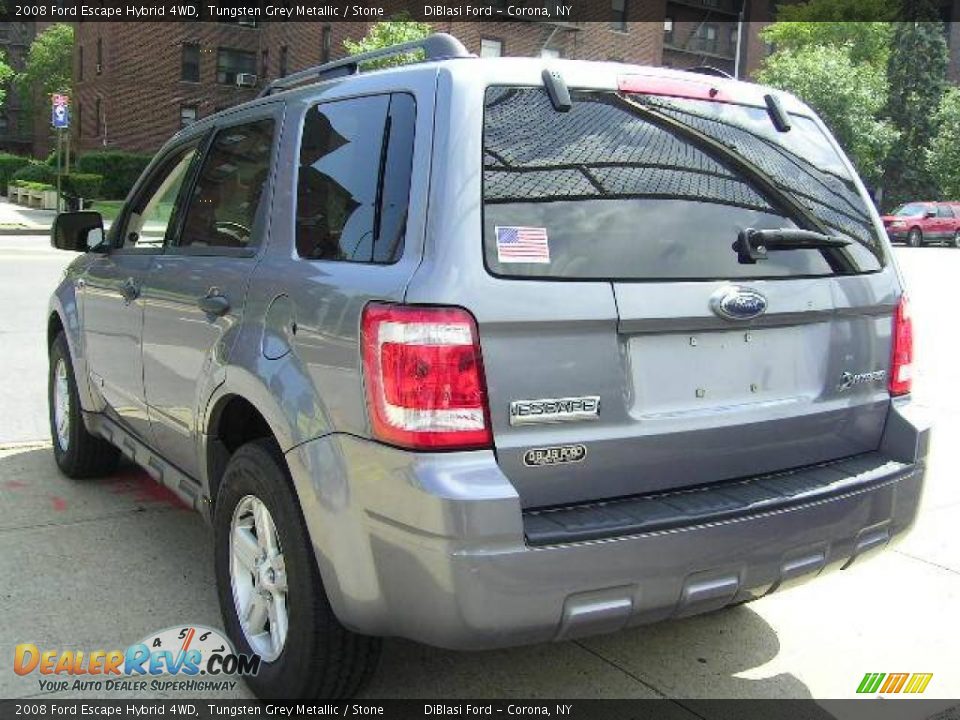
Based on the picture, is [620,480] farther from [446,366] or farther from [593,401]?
[446,366]

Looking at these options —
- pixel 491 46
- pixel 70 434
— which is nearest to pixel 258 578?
pixel 70 434

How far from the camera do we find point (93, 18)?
44.2 meters

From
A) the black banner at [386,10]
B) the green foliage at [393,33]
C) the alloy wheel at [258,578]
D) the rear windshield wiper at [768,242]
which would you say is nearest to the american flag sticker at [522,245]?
the rear windshield wiper at [768,242]

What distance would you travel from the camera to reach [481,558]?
226 cm

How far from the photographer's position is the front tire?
8.63 ft

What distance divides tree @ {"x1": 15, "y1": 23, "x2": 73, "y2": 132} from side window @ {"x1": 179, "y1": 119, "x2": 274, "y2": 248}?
64.9 m

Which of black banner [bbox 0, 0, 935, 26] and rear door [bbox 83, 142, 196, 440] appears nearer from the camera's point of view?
rear door [bbox 83, 142, 196, 440]

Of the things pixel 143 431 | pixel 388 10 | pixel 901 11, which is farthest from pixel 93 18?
pixel 143 431

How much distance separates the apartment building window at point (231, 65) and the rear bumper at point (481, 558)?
4349 centimetres

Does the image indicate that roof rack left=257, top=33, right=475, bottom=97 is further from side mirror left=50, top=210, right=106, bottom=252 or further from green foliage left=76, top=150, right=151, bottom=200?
green foliage left=76, top=150, right=151, bottom=200

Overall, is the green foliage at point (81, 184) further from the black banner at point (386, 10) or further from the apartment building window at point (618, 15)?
the apartment building window at point (618, 15)

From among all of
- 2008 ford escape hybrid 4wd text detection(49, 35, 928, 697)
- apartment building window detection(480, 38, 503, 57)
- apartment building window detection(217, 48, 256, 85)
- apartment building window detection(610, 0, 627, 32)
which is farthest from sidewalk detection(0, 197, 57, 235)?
apartment building window detection(610, 0, 627, 32)

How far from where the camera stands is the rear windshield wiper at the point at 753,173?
2.79 m

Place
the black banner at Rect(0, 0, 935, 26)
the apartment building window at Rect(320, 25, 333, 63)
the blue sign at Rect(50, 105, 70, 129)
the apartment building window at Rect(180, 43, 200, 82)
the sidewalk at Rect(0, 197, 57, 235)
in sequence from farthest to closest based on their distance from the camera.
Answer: the apartment building window at Rect(180, 43, 200, 82) < the apartment building window at Rect(320, 25, 333, 63) < the black banner at Rect(0, 0, 935, 26) < the blue sign at Rect(50, 105, 70, 129) < the sidewalk at Rect(0, 197, 57, 235)
